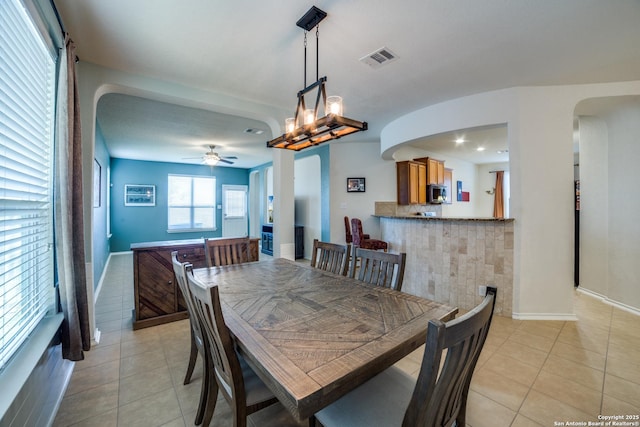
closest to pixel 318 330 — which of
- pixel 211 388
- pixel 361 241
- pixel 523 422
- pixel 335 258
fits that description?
pixel 211 388

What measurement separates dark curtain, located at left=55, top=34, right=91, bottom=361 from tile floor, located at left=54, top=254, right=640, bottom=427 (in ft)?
1.24

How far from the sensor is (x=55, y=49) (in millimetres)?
1858

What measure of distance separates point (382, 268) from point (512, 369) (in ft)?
4.34

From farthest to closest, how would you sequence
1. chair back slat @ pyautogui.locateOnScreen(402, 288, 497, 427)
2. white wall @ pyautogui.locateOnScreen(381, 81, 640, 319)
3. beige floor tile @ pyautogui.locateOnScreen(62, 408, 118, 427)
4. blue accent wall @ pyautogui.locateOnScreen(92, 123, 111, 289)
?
1. blue accent wall @ pyautogui.locateOnScreen(92, 123, 111, 289)
2. white wall @ pyautogui.locateOnScreen(381, 81, 640, 319)
3. beige floor tile @ pyautogui.locateOnScreen(62, 408, 118, 427)
4. chair back slat @ pyautogui.locateOnScreen(402, 288, 497, 427)

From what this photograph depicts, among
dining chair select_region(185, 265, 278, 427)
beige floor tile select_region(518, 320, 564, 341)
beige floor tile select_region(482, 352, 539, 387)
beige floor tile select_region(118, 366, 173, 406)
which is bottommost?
beige floor tile select_region(118, 366, 173, 406)

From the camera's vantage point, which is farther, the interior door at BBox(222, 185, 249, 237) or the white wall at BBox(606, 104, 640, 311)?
the interior door at BBox(222, 185, 249, 237)

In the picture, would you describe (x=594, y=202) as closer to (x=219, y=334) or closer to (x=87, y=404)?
(x=219, y=334)

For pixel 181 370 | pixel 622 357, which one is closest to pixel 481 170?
pixel 622 357

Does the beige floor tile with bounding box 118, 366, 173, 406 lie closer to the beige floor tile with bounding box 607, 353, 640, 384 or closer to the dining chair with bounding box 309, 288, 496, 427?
the dining chair with bounding box 309, 288, 496, 427

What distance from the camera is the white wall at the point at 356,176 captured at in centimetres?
552

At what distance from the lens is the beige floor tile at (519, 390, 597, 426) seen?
5.15ft

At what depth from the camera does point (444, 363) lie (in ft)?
2.55

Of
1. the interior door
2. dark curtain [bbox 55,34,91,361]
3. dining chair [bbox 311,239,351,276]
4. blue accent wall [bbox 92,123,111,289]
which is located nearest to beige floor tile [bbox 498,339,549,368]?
dining chair [bbox 311,239,351,276]

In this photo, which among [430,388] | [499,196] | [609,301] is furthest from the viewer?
[499,196]
